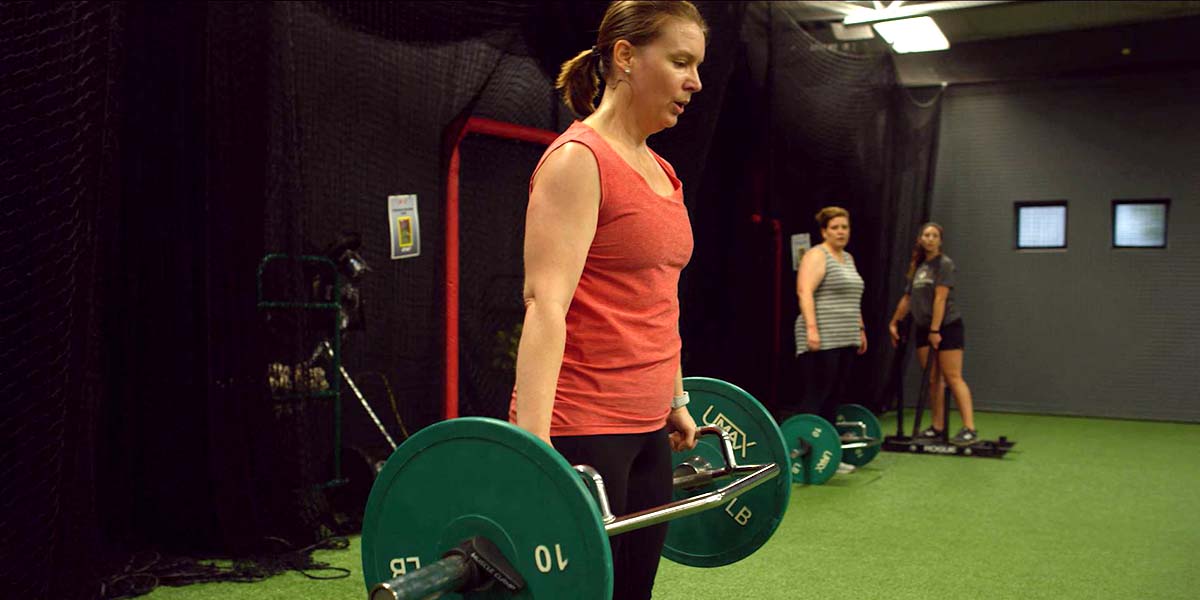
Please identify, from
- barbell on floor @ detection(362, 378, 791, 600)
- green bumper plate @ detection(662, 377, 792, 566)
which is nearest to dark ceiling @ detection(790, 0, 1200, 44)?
green bumper plate @ detection(662, 377, 792, 566)

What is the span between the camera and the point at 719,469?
1.69m

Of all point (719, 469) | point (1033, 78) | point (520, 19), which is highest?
point (1033, 78)

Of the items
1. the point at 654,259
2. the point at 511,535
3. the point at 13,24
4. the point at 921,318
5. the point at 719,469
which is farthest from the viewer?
the point at 921,318

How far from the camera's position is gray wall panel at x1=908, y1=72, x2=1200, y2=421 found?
7691mm

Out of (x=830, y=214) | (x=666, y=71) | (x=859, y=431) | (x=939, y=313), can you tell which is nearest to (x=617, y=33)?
(x=666, y=71)

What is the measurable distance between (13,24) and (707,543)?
6.88ft

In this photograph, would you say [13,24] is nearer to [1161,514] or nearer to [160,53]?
[160,53]

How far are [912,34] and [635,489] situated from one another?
20.2 ft

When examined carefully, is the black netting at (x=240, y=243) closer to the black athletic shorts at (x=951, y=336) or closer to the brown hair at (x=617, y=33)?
the black athletic shorts at (x=951, y=336)

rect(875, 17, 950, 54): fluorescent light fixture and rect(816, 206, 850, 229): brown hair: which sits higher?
rect(875, 17, 950, 54): fluorescent light fixture

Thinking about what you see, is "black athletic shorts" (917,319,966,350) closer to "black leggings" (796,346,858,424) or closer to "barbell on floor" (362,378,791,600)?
"black leggings" (796,346,858,424)

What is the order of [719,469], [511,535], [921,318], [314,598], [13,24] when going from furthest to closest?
[921,318] < [314,598] < [13,24] < [719,469] < [511,535]

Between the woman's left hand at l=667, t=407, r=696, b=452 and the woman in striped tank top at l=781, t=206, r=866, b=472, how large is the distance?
3.05m

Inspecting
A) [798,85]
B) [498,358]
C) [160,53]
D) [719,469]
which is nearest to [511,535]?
[719,469]
